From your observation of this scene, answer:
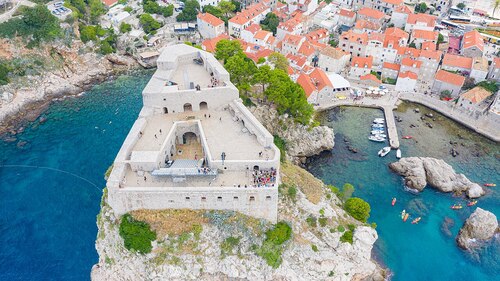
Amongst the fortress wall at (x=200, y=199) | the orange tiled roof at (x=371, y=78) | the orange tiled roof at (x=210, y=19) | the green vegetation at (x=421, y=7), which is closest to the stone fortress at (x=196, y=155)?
the fortress wall at (x=200, y=199)

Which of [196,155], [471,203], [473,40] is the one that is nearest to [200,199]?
[196,155]

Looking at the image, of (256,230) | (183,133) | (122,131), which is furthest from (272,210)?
(122,131)

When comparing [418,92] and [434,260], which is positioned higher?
[418,92]

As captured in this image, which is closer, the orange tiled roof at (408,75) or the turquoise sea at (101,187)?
the turquoise sea at (101,187)

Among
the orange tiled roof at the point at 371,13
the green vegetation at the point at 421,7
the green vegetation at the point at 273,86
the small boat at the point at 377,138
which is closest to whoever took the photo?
the green vegetation at the point at 273,86

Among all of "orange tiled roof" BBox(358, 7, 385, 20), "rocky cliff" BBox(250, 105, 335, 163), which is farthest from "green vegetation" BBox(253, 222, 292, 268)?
"orange tiled roof" BBox(358, 7, 385, 20)

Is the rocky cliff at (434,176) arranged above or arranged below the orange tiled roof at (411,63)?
below

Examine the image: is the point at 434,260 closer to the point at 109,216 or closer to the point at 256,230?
the point at 256,230

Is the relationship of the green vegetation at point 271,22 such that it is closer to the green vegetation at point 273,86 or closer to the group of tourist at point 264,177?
the green vegetation at point 273,86

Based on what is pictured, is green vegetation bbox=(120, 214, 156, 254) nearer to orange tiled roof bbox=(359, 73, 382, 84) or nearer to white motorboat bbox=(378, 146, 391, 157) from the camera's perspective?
white motorboat bbox=(378, 146, 391, 157)
